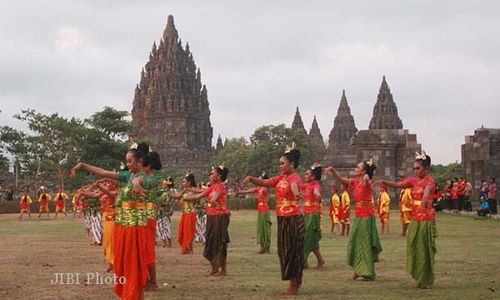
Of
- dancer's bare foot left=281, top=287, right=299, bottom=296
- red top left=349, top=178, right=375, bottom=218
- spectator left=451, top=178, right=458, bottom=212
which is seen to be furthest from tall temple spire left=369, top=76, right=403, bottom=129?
dancer's bare foot left=281, top=287, right=299, bottom=296

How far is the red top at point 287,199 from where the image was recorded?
34.2 feet

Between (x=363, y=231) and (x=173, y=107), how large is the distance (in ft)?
332

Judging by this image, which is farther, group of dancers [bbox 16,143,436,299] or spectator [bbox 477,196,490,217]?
spectator [bbox 477,196,490,217]

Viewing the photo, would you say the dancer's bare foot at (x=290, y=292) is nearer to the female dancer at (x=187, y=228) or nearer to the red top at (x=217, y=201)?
the red top at (x=217, y=201)

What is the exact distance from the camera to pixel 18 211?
161 ft

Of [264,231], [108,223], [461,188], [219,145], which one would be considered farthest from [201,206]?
[219,145]

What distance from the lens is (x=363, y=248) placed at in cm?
1157

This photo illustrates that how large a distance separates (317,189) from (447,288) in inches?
161

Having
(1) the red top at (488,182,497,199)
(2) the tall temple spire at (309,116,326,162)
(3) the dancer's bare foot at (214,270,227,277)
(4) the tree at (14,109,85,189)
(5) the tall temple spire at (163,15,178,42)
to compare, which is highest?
(5) the tall temple spire at (163,15,178,42)

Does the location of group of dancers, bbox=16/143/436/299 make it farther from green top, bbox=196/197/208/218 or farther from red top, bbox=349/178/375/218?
green top, bbox=196/197/208/218

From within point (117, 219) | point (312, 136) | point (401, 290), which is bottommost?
point (401, 290)

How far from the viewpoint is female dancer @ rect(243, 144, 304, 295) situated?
10156 millimetres

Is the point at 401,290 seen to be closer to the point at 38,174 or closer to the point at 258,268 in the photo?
the point at 258,268

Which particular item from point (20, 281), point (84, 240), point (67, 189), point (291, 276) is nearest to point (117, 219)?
point (291, 276)
